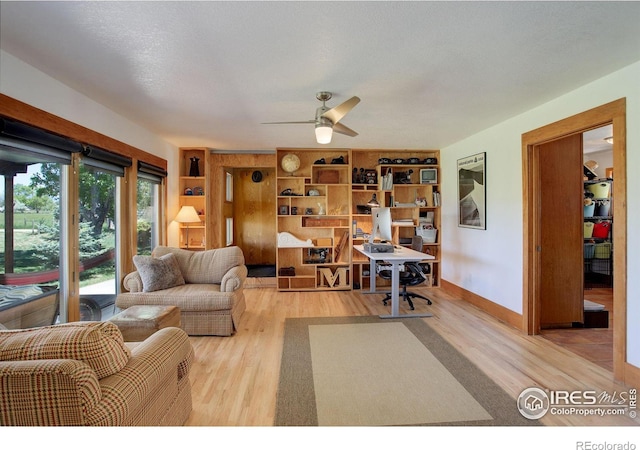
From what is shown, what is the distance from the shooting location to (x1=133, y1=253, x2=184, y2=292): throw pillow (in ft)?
11.1

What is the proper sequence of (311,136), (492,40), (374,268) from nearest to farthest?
(492,40) < (311,136) < (374,268)

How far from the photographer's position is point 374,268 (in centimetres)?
500

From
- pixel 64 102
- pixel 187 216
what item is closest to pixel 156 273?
pixel 187 216

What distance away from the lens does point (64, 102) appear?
104 inches

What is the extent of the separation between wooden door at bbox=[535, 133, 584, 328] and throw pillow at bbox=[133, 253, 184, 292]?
13.4 ft

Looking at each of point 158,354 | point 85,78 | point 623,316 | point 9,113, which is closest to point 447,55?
point 623,316

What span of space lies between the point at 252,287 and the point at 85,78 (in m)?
3.79

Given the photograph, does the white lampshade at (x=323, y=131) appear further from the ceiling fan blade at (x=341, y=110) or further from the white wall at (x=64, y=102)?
the white wall at (x=64, y=102)

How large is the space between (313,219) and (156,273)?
273cm

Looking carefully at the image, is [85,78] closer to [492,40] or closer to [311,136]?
[311,136]

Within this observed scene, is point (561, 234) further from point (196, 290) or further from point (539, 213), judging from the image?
point (196, 290)

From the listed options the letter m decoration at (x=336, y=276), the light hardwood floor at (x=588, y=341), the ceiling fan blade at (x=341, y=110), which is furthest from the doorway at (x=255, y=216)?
the light hardwood floor at (x=588, y=341)
